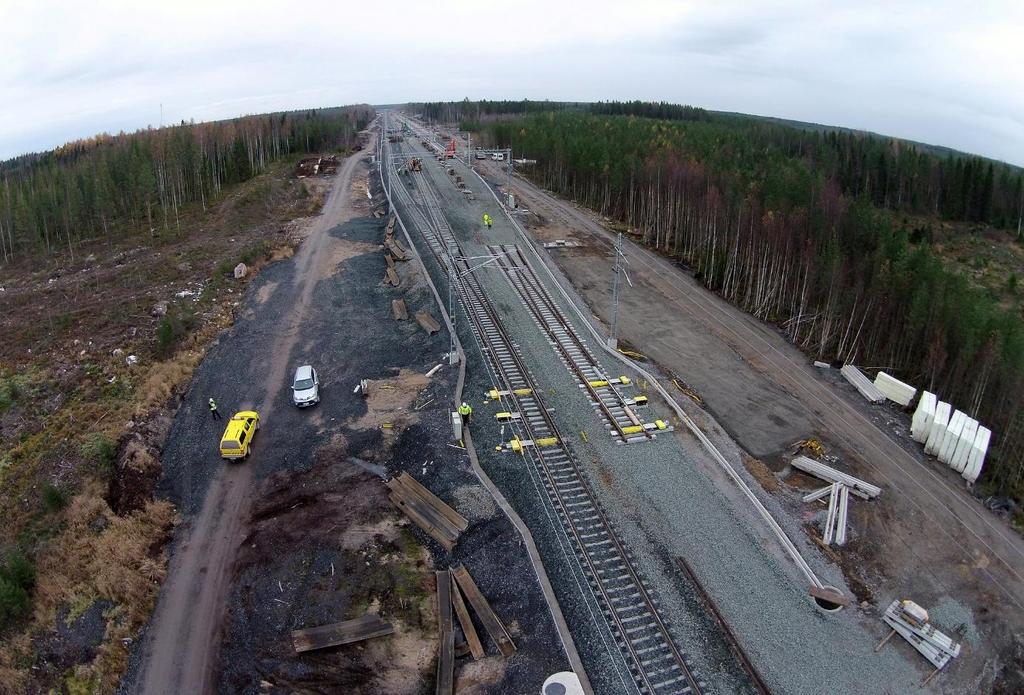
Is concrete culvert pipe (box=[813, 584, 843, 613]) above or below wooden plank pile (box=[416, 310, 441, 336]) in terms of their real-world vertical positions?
below

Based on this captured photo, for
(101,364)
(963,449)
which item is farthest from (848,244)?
(101,364)

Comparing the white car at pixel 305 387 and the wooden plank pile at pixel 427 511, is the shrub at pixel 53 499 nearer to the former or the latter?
the white car at pixel 305 387

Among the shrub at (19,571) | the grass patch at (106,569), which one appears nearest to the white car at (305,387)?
the grass patch at (106,569)

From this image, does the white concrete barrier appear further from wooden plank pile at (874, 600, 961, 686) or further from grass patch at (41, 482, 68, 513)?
grass patch at (41, 482, 68, 513)

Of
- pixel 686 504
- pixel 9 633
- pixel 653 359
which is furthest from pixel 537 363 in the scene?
pixel 9 633

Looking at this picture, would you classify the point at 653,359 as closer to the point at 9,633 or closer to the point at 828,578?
the point at 828,578

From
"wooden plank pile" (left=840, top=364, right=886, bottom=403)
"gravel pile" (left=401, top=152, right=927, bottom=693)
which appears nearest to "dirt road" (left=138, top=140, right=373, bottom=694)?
"gravel pile" (left=401, top=152, right=927, bottom=693)

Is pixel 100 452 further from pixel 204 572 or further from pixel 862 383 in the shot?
pixel 862 383
